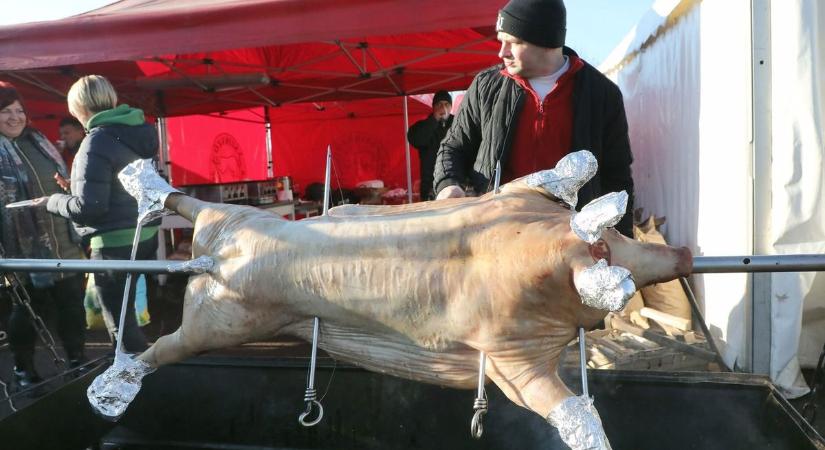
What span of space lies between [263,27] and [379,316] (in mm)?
3085

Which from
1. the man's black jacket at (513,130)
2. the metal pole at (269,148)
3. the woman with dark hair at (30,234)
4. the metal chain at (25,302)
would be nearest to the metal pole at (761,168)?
the man's black jacket at (513,130)

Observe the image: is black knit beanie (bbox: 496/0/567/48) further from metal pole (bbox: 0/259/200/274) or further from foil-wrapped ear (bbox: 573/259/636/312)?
metal pole (bbox: 0/259/200/274)

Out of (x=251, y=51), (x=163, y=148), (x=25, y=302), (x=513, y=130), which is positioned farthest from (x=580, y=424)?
(x=163, y=148)

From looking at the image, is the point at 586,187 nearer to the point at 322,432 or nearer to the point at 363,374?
the point at 363,374

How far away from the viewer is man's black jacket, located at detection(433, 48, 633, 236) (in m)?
2.00

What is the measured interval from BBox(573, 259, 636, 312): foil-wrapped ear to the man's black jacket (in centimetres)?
96

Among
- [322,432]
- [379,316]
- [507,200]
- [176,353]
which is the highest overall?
[507,200]

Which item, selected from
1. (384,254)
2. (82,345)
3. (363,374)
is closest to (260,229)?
(384,254)

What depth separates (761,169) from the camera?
103 inches

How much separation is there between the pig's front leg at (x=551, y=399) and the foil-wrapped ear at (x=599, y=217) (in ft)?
1.15

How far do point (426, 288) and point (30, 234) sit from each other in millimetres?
2637

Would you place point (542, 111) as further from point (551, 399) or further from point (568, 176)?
point (551, 399)

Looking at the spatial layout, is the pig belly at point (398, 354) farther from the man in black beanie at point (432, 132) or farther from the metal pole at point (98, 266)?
the man in black beanie at point (432, 132)

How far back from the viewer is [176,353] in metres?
1.64
